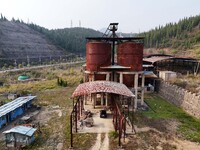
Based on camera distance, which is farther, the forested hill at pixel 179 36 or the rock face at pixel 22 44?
the forested hill at pixel 179 36

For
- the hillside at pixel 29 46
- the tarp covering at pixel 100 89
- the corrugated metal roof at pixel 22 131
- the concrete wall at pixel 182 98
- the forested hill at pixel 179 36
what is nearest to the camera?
the corrugated metal roof at pixel 22 131

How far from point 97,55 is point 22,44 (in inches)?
2647

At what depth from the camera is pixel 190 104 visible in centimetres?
1909

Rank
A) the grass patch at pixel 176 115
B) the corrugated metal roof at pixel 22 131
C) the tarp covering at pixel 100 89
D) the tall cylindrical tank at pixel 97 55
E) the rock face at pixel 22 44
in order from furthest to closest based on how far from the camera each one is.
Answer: the rock face at pixel 22 44 → the tall cylindrical tank at pixel 97 55 → the grass patch at pixel 176 115 → the tarp covering at pixel 100 89 → the corrugated metal roof at pixel 22 131

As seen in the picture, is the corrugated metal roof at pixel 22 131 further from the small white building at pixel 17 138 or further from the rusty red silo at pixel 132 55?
the rusty red silo at pixel 132 55

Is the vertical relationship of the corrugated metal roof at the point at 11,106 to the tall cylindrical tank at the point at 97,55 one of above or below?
below

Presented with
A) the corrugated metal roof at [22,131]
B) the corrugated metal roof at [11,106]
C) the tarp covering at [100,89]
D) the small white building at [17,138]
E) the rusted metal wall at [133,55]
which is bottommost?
the small white building at [17,138]

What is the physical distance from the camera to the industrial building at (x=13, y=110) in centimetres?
1613

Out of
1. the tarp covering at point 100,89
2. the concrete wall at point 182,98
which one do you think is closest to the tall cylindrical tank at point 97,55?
the tarp covering at point 100,89

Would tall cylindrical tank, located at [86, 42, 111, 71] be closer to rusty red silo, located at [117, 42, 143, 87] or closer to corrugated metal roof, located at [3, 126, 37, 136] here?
rusty red silo, located at [117, 42, 143, 87]

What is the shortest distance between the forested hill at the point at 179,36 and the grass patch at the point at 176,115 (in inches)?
2132

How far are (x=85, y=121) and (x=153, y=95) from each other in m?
13.4

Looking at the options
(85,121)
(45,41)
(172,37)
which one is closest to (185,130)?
(85,121)

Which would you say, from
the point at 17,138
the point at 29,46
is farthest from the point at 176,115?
the point at 29,46
